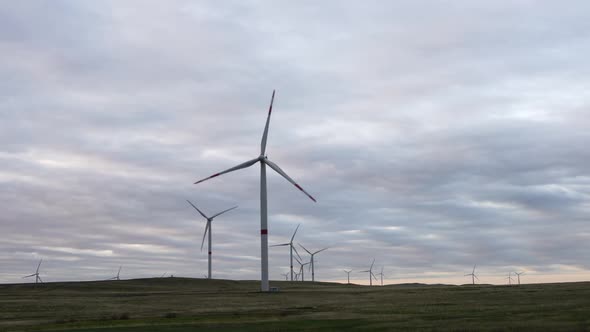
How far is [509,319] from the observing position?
55438mm

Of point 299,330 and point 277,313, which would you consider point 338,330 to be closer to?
point 299,330

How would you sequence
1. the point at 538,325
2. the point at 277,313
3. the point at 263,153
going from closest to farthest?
the point at 538,325 → the point at 277,313 → the point at 263,153

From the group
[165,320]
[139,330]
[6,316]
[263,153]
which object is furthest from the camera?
[263,153]

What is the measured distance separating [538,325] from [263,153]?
95.9 metres

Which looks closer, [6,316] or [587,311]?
[587,311]

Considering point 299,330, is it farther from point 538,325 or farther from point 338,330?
point 538,325

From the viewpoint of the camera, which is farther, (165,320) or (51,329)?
(165,320)

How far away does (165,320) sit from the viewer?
215ft

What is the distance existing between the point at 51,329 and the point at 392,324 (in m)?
28.0

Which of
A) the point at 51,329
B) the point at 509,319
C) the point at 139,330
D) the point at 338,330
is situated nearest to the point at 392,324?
the point at 338,330

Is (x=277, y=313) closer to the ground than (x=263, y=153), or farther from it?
closer to the ground

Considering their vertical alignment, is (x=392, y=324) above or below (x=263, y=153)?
below

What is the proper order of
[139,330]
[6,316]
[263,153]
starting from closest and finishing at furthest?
[139,330]
[6,316]
[263,153]

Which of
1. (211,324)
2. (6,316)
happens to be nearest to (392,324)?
(211,324)
